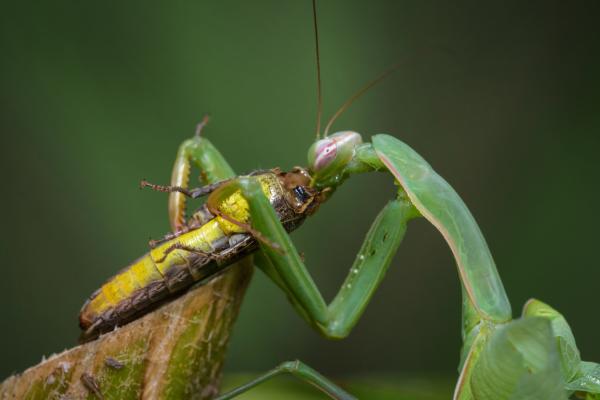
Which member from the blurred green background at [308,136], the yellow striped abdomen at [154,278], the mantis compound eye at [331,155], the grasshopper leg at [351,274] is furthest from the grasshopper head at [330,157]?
the blurred green background at [308,136]

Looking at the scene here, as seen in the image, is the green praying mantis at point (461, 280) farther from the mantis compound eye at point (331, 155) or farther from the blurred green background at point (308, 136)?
the blurred green background at point (308, 136)

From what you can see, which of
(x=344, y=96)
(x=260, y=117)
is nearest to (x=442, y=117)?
(x=344, y=96)

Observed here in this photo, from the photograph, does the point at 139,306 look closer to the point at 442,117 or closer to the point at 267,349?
the point at 267,349

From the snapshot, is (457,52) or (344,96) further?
(457,52)

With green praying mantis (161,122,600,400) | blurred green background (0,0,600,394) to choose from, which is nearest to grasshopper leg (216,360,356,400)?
green praying mantis (161,122,600,400)

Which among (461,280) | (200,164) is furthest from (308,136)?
(461,280)

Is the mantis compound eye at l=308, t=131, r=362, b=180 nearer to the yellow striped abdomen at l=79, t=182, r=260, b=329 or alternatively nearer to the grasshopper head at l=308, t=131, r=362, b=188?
the grasshopper head at l=308, t=131, r=362, b=188
